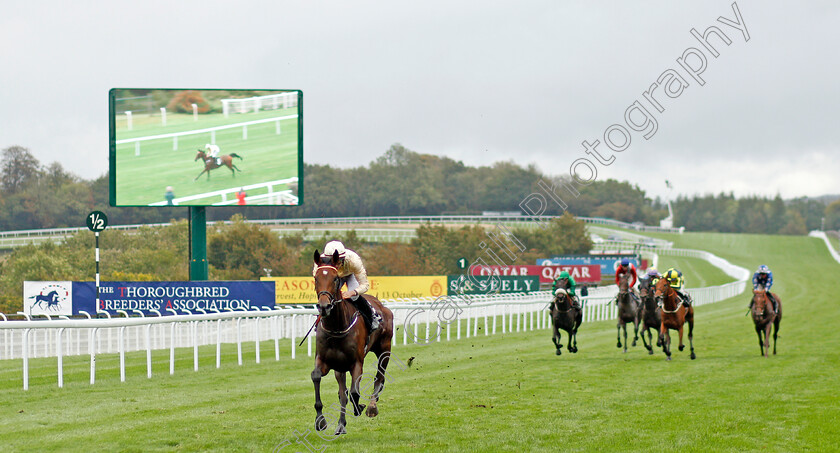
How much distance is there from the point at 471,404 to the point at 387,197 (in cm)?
7319

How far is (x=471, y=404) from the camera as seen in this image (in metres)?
10.7

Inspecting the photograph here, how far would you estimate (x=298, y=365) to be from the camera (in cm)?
1587

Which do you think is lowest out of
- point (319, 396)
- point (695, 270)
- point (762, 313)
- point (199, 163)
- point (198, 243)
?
point (695, 270)

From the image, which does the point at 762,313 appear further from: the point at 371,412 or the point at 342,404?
the point at 342,404

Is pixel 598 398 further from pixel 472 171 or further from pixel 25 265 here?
pixel 472 171

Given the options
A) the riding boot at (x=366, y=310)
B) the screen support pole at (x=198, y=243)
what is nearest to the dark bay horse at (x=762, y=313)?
the riding boot at (x=366, y=310)

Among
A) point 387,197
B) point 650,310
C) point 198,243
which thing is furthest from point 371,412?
point 387,197

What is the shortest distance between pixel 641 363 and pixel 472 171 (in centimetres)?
7977

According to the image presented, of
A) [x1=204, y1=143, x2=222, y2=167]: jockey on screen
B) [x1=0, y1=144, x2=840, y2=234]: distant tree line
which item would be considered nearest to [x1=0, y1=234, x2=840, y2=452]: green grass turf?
[x1=204, y1=143, x2=222, y2=167]: jockey on screen

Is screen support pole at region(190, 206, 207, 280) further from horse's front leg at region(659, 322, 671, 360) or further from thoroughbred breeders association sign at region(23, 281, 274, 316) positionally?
horse's front leg at region(659, 322, 671, 360)

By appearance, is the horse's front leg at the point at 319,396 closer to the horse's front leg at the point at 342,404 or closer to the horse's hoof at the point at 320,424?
the horse's hoof at the point at 320,424

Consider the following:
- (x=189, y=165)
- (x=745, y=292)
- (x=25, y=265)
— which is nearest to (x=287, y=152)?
(x=189, y=165)

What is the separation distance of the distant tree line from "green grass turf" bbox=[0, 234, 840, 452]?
77.4 feet

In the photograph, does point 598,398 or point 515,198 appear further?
point 515,198
